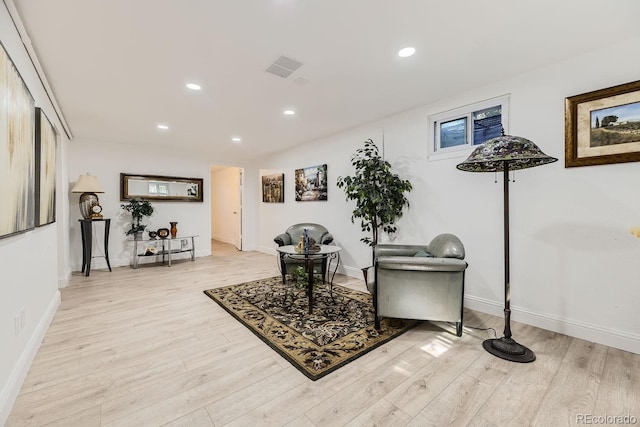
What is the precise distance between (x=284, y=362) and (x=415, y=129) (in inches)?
126

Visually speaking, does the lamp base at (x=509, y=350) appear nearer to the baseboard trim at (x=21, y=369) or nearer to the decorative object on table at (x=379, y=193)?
the decorative object on table at (x=379, y=193)

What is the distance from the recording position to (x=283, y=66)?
2562 mm

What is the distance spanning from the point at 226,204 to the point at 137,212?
3259mm

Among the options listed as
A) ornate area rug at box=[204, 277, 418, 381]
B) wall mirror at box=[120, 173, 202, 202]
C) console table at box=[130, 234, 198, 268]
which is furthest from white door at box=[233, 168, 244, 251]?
ornate area rug at box=[204, 277, 418, 381]

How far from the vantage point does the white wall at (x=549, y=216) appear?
228 centimetres

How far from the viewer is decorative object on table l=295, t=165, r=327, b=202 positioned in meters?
5.13

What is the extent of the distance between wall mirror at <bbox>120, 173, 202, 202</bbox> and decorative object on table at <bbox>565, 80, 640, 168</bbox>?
6393mm

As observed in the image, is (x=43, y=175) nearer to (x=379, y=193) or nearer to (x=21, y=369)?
(x=21, y=369)

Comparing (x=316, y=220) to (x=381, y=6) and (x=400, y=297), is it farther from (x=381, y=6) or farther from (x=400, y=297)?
(x=381, y=6)

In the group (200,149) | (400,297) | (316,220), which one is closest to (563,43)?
(400,297)

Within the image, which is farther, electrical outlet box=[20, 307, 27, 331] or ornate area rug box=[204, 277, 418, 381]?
ornate area rug box=[204, 277, 418, 381]

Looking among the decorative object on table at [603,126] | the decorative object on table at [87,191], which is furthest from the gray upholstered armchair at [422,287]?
the decorative object on table at [87,191]

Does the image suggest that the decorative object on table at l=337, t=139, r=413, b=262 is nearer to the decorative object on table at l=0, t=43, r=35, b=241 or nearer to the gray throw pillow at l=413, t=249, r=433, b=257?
the gray throw pillow at l=413, t=249, r=433, b=257

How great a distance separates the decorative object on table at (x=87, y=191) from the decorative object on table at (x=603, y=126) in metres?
6.38
